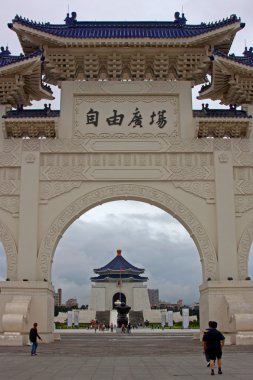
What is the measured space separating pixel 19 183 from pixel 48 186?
725mm

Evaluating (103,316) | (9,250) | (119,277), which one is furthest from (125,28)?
(119,277)

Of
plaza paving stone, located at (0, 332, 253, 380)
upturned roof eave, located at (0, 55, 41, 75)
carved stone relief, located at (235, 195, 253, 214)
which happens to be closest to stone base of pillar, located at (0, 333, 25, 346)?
plaza paving stone, located at (0, 332, 253, 380)

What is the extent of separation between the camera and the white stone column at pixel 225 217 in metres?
12.9

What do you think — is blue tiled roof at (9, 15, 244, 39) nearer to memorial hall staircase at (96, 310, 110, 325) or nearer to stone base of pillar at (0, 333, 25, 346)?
stone base of pillar at (0, 333, 25, 346)

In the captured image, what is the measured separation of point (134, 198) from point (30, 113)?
3.38 meters

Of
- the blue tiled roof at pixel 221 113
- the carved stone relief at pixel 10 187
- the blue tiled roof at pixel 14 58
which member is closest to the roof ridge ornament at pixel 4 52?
the blue tiled roof at pixel 14 58

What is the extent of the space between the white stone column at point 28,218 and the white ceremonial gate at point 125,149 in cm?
2

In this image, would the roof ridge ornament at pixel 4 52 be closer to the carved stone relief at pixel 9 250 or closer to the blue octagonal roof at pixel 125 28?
the blue octagonal roof at pixel 125 28

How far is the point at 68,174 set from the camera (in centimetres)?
1338

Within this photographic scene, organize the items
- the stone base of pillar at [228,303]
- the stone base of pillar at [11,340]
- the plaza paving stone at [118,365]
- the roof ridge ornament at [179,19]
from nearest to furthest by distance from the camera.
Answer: the plaza paving stone at [118,365] → the stone base of pillar at [11,340] → the stone base of pillar at [228,303] → the roof ridge ornament at [179,19]

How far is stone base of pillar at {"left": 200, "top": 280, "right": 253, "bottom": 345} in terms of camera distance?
12.2 metres

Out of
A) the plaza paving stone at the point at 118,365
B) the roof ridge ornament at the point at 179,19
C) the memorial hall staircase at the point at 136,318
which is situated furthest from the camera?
the memorial hall staircase at the point at 136,318

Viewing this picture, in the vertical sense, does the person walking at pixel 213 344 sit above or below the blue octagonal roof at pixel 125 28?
below

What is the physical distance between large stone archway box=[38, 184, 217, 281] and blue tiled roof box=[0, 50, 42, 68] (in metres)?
3.62
